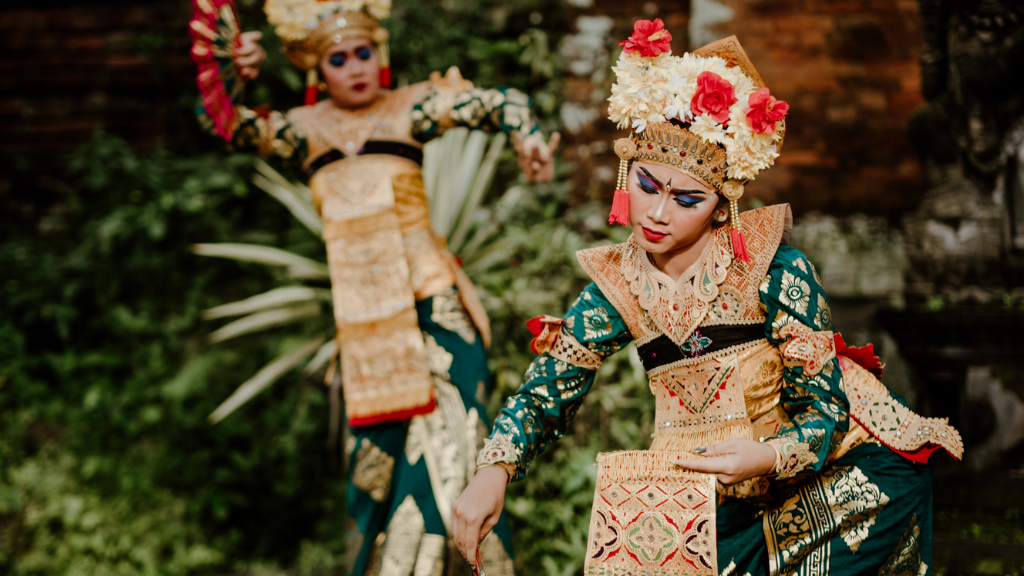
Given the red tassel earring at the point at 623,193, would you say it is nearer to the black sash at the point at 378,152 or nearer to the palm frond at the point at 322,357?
the black sash at the point at 378,152

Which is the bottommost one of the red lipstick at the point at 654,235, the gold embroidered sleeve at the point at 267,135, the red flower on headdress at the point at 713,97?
the gold embroidered sleeve at the point at 267,135

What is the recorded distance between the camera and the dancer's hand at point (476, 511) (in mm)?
1545

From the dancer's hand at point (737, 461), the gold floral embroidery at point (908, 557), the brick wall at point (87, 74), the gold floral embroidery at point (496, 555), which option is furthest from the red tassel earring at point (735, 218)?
the brick wall at point (87, 74)

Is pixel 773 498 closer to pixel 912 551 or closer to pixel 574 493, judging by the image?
pixel 912 551

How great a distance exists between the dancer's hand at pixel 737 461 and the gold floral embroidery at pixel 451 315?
1.40 meters

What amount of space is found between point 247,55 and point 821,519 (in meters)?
2.41

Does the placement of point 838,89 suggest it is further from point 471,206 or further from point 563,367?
point 563,367

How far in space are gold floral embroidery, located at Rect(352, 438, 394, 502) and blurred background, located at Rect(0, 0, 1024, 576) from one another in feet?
2.88

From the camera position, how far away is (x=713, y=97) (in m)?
1.61

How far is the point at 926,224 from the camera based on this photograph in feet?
10.2

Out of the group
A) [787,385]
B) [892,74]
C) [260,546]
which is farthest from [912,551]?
[260,546]

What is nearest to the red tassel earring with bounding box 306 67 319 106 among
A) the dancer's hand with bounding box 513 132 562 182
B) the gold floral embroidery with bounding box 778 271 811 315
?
the dancer's hand with bounding box 513 132 562 182

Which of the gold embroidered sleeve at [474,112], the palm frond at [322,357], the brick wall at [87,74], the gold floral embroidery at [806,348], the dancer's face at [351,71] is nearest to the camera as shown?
the gold floral embroidery at [806,348]

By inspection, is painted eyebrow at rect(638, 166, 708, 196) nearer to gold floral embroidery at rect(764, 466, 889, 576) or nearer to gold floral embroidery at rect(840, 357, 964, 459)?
gold floral embroidery at rect(840, 357, 964, 459)
